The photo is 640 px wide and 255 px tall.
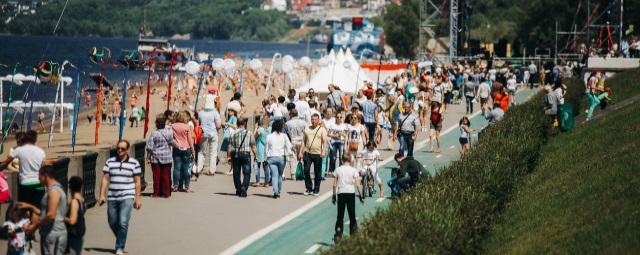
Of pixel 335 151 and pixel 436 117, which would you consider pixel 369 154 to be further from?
pixel 436 117

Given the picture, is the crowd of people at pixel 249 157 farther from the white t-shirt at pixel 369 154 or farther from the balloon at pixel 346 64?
the balloon at pixel 346 64

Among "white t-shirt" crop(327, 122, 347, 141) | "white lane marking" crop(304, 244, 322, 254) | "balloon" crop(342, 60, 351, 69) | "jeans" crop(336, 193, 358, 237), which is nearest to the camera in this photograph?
"white lane marking" crop(304, 244, 322, 254)

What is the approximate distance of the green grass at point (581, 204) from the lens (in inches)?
620

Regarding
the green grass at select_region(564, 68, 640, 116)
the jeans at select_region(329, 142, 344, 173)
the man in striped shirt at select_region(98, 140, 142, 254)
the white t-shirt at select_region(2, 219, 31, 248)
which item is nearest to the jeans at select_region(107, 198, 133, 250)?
the man in striped shirt at select_region(98, 140, 142, 254)

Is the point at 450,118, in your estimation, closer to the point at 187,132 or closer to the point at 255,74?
the point at 187,132

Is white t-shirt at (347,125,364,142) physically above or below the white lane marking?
above

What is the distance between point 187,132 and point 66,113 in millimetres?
48810

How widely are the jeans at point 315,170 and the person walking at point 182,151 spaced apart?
208 centimetres

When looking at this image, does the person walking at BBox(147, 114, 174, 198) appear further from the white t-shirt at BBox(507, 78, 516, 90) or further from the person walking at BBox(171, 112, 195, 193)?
the white t-shirt at BBox(507, 78, 516, 90)

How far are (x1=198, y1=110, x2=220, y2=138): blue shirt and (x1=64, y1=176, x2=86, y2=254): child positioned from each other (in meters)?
11.7

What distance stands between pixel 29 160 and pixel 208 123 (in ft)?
30.0

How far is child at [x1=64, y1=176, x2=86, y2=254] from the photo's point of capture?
14258mm

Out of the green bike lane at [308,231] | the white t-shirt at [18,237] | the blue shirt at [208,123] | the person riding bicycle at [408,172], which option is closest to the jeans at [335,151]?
the green bike lane at [308,231]

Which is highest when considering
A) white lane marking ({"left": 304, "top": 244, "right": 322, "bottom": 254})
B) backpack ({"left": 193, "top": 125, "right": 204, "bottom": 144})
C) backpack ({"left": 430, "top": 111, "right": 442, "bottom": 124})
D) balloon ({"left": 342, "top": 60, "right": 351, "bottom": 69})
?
balloon ({"left": 342, "top": 60, "right": 351, "bottom": 69})
